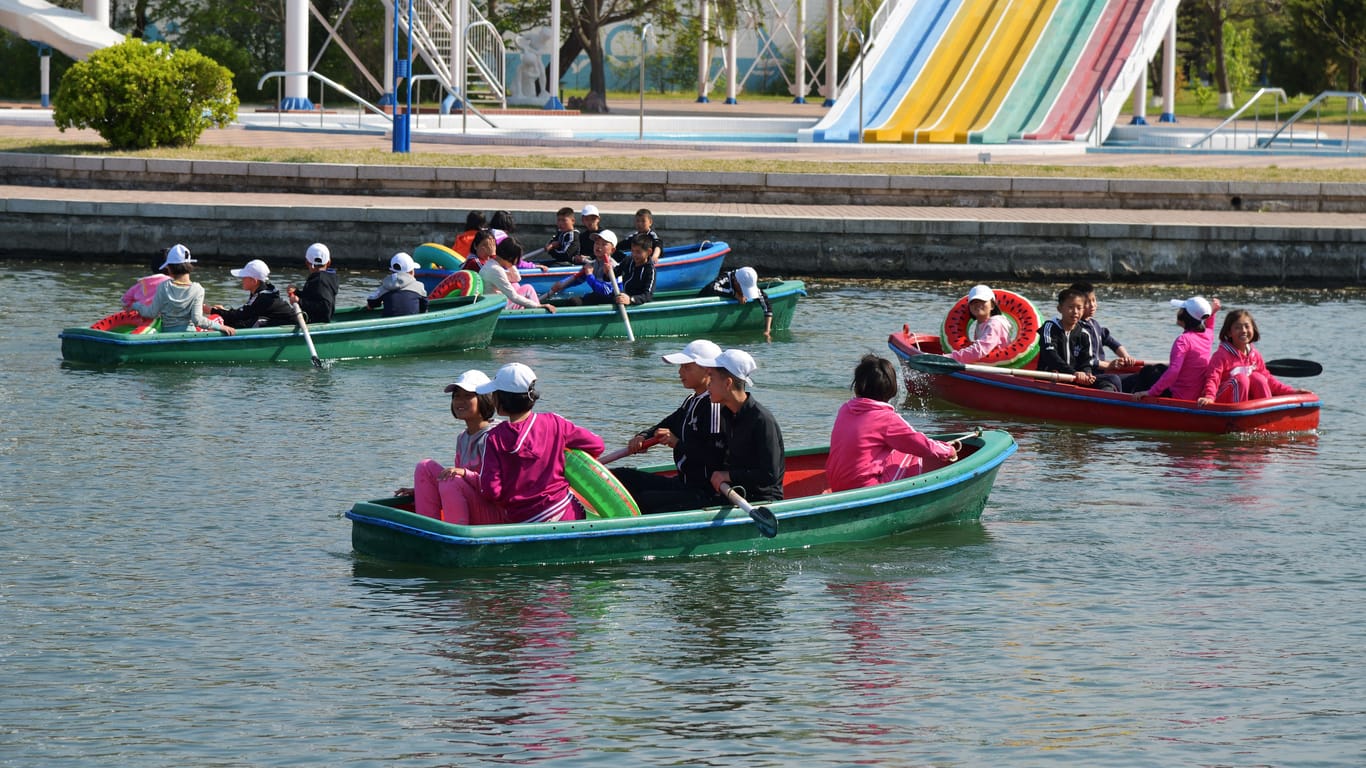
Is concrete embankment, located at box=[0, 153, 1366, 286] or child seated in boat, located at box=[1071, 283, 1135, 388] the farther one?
concrete embankment, located at box=[0, 153, 1366, 286]

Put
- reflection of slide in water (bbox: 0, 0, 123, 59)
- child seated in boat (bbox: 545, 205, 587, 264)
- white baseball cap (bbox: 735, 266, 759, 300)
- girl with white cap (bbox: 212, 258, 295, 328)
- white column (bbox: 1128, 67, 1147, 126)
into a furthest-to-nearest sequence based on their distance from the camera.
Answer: white column (bbox: 1128, 67, 1147, 126) < reflection of slide in water (bbox: 0, 0, 123, 59) < child seated in boat (bbox: 545, 205, 587, 264) < white baseball cap (bbox: 735, 266, 759, 300) < girl with white cap (bbox: 212, 258, 295, 328)

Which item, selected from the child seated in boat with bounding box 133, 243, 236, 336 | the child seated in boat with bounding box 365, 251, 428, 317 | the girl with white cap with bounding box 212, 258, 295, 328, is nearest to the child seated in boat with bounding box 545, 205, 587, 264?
the child seated in boat with bounding box 365, 251, 428, 317

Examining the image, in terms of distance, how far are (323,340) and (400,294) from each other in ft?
3.43

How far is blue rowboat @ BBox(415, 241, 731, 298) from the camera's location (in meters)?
19.4

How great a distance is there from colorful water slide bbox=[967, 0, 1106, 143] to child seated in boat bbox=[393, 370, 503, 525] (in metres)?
26.6

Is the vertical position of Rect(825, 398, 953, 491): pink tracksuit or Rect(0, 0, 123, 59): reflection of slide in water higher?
Rect(0, 0, 123, 59): reflection of slide in water

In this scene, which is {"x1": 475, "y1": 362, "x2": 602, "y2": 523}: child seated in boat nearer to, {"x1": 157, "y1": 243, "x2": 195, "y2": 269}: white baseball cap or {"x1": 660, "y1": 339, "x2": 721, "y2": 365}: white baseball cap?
{"x1": 660, "y1": 339, "x2": 721, "y2": 365}: white baseball cap

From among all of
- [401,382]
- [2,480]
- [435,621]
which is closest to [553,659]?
[435,621]

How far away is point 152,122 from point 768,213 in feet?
30.9

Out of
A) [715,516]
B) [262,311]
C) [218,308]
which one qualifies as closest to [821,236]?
[262,311]

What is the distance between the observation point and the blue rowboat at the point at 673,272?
1944 cm

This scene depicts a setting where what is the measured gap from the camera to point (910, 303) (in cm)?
2170

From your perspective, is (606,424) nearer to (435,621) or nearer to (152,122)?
(435,621)

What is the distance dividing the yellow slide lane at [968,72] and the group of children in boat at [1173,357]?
67.3 ft
